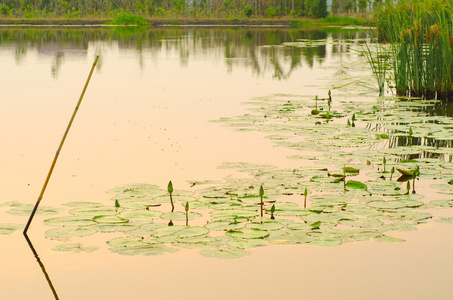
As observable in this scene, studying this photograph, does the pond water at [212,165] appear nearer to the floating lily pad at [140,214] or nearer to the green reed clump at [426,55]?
the floating lily pad at [140,214]

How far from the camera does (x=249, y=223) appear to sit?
15.1ft

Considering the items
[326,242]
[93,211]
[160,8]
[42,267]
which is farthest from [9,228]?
[160,8]

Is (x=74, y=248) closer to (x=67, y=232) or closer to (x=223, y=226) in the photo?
(x=67, y=232)

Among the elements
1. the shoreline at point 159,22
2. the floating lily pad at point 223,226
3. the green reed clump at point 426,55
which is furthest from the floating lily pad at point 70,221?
the shoreline at point 159,22

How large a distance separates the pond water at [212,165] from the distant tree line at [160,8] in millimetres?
45521

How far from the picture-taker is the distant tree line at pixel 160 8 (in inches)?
2334

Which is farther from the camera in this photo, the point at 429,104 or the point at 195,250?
the point at 429,104

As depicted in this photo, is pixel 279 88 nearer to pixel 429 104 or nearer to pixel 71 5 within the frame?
pixel 429 104

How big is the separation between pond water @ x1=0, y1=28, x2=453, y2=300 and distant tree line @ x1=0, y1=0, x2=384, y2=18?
4552 centimetres

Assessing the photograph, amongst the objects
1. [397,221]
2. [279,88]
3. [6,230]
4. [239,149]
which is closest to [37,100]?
[279,88]

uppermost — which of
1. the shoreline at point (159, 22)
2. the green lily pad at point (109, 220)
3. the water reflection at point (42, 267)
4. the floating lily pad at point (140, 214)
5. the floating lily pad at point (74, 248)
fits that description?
the shoreline at point (159, 22)

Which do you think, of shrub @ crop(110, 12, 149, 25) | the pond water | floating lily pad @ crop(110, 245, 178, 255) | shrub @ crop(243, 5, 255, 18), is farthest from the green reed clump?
shrub @ crop(243, 5, 255, 18)

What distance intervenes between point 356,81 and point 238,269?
33.6 ft

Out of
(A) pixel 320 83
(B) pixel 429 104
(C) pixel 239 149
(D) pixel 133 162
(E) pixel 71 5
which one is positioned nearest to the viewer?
(D) pixel 133 162
